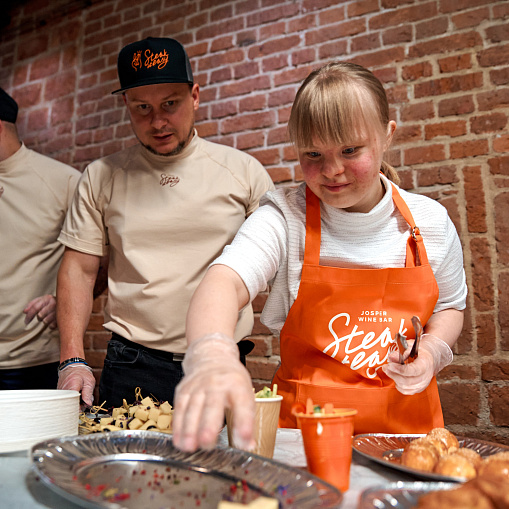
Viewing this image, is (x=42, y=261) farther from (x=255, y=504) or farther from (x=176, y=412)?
(x=255, y=504)

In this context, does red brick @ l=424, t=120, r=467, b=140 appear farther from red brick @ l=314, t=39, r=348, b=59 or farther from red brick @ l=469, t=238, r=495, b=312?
red brick @ l=314, t=39, r=348, b=59

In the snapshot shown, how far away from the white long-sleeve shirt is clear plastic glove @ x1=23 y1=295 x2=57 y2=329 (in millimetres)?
919

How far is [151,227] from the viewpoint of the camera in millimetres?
1696

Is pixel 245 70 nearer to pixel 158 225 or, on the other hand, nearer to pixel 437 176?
pixel 437 176

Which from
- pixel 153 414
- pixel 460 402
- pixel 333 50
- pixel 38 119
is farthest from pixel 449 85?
pixel 38 119

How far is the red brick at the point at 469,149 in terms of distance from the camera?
200cm

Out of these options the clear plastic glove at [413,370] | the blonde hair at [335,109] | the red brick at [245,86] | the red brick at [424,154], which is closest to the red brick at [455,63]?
the red brick at [424,154]

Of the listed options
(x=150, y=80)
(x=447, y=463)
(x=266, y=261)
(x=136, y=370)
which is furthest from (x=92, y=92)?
(x=447, y=463)

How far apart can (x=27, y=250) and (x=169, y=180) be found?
0.75 metres

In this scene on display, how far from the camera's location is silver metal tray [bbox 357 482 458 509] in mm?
573

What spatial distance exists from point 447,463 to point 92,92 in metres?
2.95

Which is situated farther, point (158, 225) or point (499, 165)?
point (499, 165)

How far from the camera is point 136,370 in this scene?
164 centimetres

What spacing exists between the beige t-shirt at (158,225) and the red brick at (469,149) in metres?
0.81
